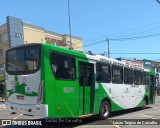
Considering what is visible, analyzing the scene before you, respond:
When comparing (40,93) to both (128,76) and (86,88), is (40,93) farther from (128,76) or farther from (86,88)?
(128,76)

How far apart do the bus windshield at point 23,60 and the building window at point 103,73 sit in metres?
3.85

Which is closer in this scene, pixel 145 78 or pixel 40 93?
pixel 40 93

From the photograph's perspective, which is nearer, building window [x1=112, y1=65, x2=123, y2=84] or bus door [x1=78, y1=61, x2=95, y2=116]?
bus door [x1=78, y1=61, x2=95, y2=116]

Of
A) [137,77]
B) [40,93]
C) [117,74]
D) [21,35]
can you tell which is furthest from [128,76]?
[21,35]

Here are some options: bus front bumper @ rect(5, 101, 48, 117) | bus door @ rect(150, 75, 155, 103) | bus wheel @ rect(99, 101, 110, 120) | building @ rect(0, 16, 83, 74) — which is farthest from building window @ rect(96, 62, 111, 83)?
building @ rect(0, 16, 83, 74)

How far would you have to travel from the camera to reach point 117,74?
51.9 ft

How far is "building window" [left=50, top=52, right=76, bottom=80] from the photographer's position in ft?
36.0

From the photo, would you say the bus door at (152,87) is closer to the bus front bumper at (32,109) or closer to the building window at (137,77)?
the building window at (137,77)

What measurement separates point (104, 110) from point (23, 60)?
519 centimetres

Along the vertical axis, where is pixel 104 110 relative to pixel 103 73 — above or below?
below

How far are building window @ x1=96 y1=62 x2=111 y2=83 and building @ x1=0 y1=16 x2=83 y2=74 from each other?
1020 inches

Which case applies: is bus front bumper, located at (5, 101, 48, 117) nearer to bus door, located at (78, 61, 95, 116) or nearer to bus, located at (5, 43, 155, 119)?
bus, located at (5, 43, 155, 119)

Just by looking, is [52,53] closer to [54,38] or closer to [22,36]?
[22,36]

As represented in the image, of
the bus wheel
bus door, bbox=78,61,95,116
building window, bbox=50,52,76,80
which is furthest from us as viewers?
the bus wheel
